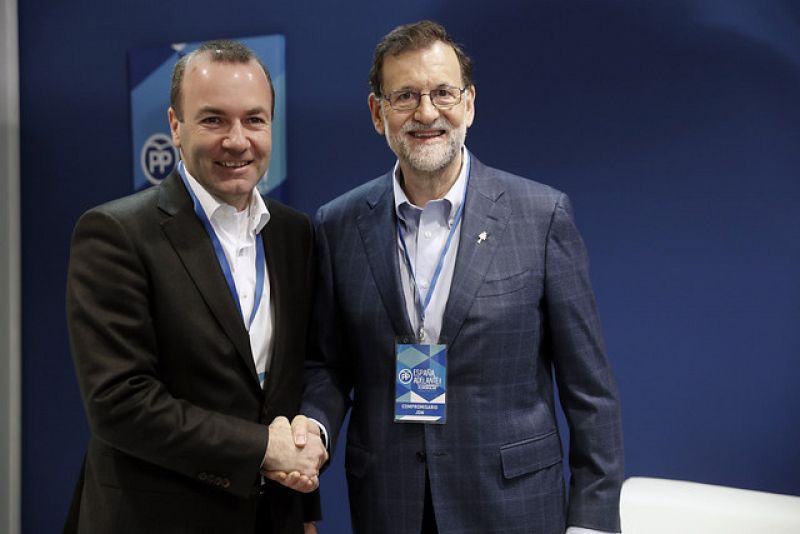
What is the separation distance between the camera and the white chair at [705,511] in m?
2.23

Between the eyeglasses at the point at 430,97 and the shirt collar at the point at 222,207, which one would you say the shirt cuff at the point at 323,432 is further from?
the eyeglasses at the point at 430,97

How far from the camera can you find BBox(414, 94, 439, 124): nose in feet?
6.22

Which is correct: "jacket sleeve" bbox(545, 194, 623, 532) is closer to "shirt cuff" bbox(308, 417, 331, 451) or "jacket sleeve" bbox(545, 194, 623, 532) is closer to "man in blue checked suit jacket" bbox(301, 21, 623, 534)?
"man in blue checked suit jacket" bbox(301, 21, 623, 534)

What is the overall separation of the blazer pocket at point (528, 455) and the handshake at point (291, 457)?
427 millimetres

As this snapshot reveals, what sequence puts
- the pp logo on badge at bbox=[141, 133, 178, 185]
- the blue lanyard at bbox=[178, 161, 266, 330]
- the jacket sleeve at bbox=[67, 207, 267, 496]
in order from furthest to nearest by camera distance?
the pp logo on badge at bbox=[141, 133, 178, 185] → the blue lanyard at bbox=[178, 161, 266, 330] → the jacket sleeve at bbox=[67, 207, 267, 496]

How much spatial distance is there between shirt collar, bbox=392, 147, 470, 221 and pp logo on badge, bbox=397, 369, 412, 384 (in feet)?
1.23

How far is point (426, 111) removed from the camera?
190 centimetres

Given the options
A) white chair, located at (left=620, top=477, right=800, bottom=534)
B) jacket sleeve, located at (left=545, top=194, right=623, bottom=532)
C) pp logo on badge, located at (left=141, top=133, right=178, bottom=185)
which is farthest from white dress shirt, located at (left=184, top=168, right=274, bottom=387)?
pp logo on badge, located at (left=141, top=133, right=178, bottom=185)

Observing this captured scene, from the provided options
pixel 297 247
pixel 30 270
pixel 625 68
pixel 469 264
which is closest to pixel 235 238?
pixel 297 247

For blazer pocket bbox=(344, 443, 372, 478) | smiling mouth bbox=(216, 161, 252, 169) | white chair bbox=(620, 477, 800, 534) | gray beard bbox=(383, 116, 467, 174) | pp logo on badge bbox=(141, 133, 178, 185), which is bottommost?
white chair bbox=(620, 477, 800, 534)

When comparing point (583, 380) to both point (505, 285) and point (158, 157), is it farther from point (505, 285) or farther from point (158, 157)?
point (158, 157)

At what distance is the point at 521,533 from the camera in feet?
6.15

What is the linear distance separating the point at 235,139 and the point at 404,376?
0.66 metres

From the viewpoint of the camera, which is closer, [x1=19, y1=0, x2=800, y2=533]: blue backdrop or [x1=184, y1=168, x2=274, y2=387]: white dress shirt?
[x1=184, y1=168, x2=274, y2=387]: white dress shirt
